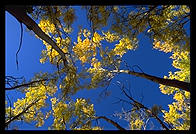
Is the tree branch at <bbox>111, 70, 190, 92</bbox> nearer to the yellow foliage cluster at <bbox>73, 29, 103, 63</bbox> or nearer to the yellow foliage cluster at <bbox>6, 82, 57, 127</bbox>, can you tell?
the yellow foliage cluster at <bbox>73, 29, 103, 63</bbox>

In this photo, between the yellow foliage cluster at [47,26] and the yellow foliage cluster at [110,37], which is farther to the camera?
the yellow foliage cluster at [110,37]

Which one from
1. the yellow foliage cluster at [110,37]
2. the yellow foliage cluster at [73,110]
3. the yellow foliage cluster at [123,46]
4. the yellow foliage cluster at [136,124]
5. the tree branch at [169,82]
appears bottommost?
the yellow foliage cluster at [136,124]

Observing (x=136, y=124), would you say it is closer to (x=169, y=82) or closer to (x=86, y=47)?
(x=169, y=82)

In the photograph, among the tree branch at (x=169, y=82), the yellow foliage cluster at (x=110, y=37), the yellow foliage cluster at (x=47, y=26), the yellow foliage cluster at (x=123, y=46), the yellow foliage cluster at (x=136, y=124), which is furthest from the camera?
the yellow foliage cluster at (x=123, y=46)

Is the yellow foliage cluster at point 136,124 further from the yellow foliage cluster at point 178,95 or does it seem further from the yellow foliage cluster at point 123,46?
the yellow foliage cluster at point 123,46

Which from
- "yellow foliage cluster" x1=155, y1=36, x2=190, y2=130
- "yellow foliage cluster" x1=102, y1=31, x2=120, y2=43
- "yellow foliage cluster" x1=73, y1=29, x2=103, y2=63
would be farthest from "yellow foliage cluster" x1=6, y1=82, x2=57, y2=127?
"yellow foliage cluster" x1=155, y1=36, x2=190, y2=130

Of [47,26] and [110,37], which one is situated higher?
[47,26]

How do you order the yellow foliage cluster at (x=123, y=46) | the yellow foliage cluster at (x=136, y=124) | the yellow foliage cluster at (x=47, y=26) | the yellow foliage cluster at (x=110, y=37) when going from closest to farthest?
the yellow foliage cluster at (x=47, y=26) → the yellow foliage cluster at (x=136, y=124) → the yellow foliage cluster at (x=110, y=37) → the yellow foliage cluster at (x=123, y=46)

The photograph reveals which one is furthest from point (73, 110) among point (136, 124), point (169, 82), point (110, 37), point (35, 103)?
point (169, 82)

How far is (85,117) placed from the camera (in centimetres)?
433

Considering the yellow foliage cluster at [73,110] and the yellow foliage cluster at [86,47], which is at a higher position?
the yellow foliage cluster at [86,47]

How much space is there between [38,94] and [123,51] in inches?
93.3

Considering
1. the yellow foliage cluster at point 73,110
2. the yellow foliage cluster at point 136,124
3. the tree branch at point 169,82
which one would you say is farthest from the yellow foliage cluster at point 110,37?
the yellow foliage cluster at point 136,124
